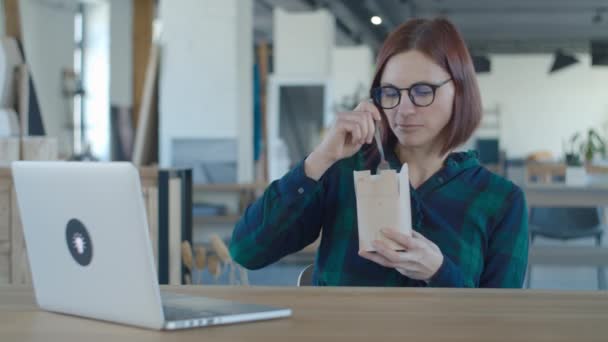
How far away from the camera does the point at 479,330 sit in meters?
1.19

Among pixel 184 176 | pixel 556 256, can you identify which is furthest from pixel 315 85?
pixel 184 176

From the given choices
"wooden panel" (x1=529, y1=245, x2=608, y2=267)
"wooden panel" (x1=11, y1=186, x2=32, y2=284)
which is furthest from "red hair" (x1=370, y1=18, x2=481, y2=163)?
"wooden panel" (x1=529, y1=245, x2=608, y2=267)

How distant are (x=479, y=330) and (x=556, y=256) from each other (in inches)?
170

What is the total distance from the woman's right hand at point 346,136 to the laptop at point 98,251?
45 cm

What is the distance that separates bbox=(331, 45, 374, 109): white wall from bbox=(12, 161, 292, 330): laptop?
15.1 m

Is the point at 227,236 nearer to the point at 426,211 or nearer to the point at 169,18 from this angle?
the point at 169,18

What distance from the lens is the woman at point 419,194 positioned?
5.87 ft

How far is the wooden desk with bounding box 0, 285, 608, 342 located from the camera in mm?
1146

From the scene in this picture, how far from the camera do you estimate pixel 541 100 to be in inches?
796

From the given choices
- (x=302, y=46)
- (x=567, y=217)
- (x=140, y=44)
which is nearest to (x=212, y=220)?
(x=567, y=217)

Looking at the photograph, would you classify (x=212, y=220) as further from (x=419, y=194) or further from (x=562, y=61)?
(x=562, y=61)

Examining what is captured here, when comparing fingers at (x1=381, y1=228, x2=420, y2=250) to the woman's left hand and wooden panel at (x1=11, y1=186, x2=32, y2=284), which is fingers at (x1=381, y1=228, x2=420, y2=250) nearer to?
the woman's left hand

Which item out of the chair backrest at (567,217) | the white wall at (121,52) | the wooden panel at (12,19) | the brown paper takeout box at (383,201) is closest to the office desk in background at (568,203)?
the chair backrest at (567,217)

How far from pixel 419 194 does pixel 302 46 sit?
35.7ft
